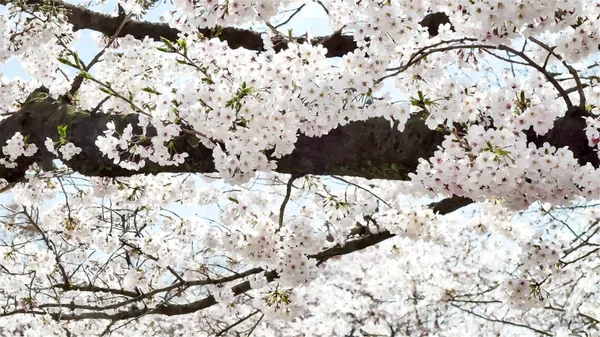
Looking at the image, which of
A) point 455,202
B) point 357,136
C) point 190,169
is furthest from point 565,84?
point 190,169

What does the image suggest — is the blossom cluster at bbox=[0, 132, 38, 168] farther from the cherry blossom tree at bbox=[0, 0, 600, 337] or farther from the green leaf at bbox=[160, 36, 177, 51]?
the green leaf at bbox=[160, 36, 177, 51]

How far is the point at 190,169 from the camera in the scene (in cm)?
313

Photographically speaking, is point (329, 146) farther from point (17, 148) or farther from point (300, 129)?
point (17, 148)

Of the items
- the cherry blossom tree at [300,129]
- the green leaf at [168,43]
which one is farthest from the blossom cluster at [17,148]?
the green leaf at [168,43]

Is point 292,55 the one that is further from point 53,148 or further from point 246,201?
point 246,201

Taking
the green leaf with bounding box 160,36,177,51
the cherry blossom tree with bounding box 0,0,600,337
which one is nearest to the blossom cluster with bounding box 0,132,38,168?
the cherry blossom tree with bounding box 0,0,600,337

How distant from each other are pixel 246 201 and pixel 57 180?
1.51 metres

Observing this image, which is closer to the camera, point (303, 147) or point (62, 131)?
point (303, 147)

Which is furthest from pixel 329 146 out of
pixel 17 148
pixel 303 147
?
pixel 17 148

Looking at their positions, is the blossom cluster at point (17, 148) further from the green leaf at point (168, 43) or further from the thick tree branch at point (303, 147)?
the green leaf at point (168, 43)

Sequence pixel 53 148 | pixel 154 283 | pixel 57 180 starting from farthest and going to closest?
pixel 154 283, pixel 57 180, pixel 53 148

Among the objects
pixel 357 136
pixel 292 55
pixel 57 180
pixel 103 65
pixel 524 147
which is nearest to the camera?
pixel 524 147

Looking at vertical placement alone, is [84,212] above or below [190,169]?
above

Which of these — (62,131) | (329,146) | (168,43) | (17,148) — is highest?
(17,148)
